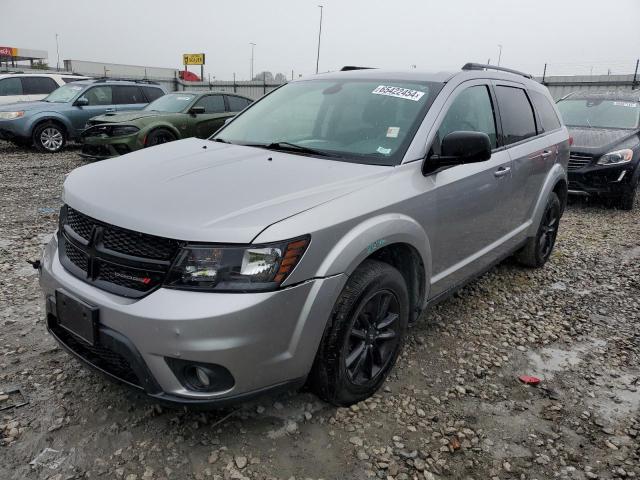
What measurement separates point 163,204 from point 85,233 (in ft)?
1.47

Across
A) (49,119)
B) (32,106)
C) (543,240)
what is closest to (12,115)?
(32,106)

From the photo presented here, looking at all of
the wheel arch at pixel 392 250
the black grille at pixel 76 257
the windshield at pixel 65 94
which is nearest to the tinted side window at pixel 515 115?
the wheel arch at pixel 392 250

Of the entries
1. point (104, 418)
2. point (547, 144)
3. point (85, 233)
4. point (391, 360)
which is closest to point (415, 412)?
point (391, 360)

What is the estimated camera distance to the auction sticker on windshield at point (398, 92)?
10.3 ft

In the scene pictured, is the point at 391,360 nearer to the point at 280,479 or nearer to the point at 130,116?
the point at 280,479

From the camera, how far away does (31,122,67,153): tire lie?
1098cm

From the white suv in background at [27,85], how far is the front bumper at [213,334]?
12.8 meters

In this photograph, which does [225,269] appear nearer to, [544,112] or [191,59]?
[544,112]

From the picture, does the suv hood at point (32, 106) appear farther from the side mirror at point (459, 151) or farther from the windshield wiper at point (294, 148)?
the side mirror at point (459, 151)

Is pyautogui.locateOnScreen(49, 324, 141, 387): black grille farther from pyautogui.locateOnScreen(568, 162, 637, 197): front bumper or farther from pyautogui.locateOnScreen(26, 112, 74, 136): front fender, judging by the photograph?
pyautogui.locateOnScreen(26, 112, 74, 136): front fender

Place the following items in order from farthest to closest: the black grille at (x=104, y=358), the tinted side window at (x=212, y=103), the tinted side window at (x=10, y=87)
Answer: the tinted side window at (x=10, y=87) → the tinted side window at (x=212, y=103) → the black grille at (x=104, y=358)

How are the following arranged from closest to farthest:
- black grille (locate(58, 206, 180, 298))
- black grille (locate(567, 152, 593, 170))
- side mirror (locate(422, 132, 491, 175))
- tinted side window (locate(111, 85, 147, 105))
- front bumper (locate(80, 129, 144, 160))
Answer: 1. black grille (locate(58, 206, 180, 298))
2. side mirror (locate(422, 132, 491, 175))
3. black grille (locate(567, 152, 593, 170))
4. front bumper (locate(80, 129, 144, 160))
5. tinted side window (locate(111, 85, 147, 105))

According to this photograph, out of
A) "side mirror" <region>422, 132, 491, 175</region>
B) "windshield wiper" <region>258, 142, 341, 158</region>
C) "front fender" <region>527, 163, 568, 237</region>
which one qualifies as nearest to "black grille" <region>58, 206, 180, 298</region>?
"windshield wiper" <region>258, 142, 341, 158</region>

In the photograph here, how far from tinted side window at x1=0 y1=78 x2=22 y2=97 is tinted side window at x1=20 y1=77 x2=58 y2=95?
11 cm
